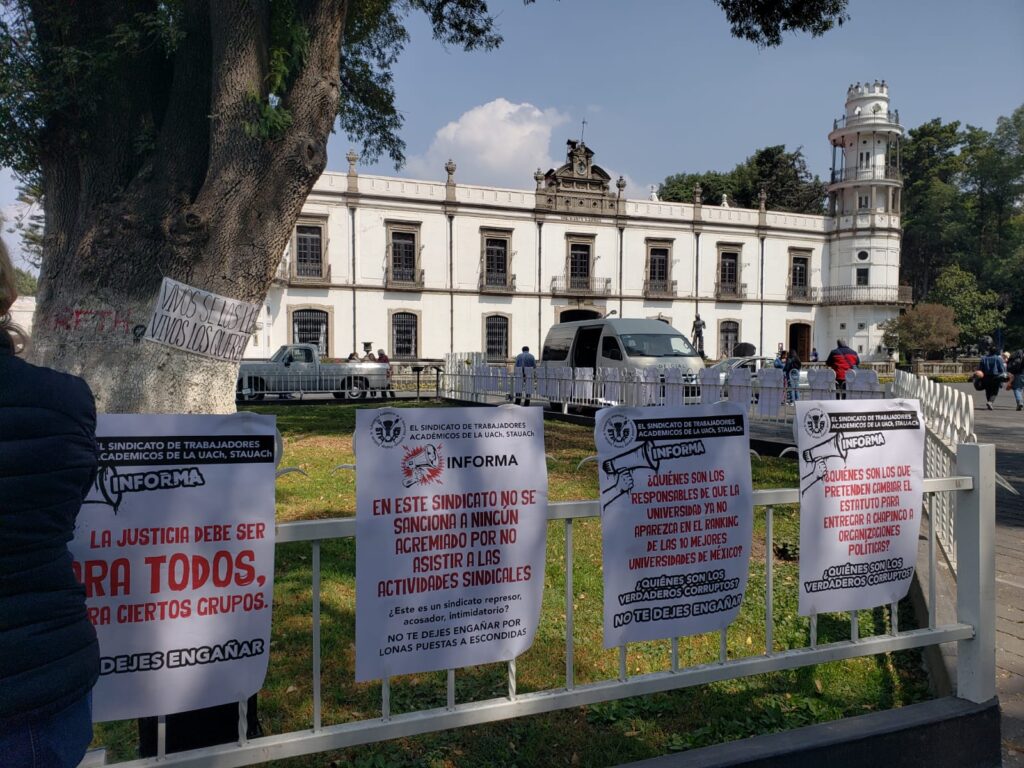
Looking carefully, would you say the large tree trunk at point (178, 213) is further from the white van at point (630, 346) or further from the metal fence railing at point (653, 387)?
the white van at point (630, 346)

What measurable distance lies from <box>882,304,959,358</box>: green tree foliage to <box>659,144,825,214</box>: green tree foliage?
17.8m

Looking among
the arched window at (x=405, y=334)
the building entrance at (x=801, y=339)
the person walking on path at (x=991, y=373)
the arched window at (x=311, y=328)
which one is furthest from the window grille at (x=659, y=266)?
the person walking on path at (x=991, y=373)

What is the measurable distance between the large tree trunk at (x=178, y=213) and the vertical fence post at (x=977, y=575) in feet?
19.1

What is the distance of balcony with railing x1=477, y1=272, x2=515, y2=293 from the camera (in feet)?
123

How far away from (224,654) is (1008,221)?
62459mm

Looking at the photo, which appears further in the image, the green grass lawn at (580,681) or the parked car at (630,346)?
the parked car at (630,346)

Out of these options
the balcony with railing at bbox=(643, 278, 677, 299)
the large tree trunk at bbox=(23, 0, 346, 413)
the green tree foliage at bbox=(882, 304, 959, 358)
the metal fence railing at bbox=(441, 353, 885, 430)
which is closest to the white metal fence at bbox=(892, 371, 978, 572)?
the metal fence railing at bbox=(441, 353, 885, 430)

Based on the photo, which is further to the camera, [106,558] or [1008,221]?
[1008,221]

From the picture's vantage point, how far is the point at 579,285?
130ft

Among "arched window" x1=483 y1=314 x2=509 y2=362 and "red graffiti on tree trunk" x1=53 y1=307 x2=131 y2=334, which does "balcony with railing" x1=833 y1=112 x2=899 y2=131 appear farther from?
"red graffiti on tree trunk" x1=53 y1=307 x2=131 y2=334

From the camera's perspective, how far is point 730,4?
11219 mm

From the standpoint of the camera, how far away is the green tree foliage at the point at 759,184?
189ft

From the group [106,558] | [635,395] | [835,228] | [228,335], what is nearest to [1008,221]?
[835,228]

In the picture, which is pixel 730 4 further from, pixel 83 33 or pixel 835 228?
pixel 835 228
